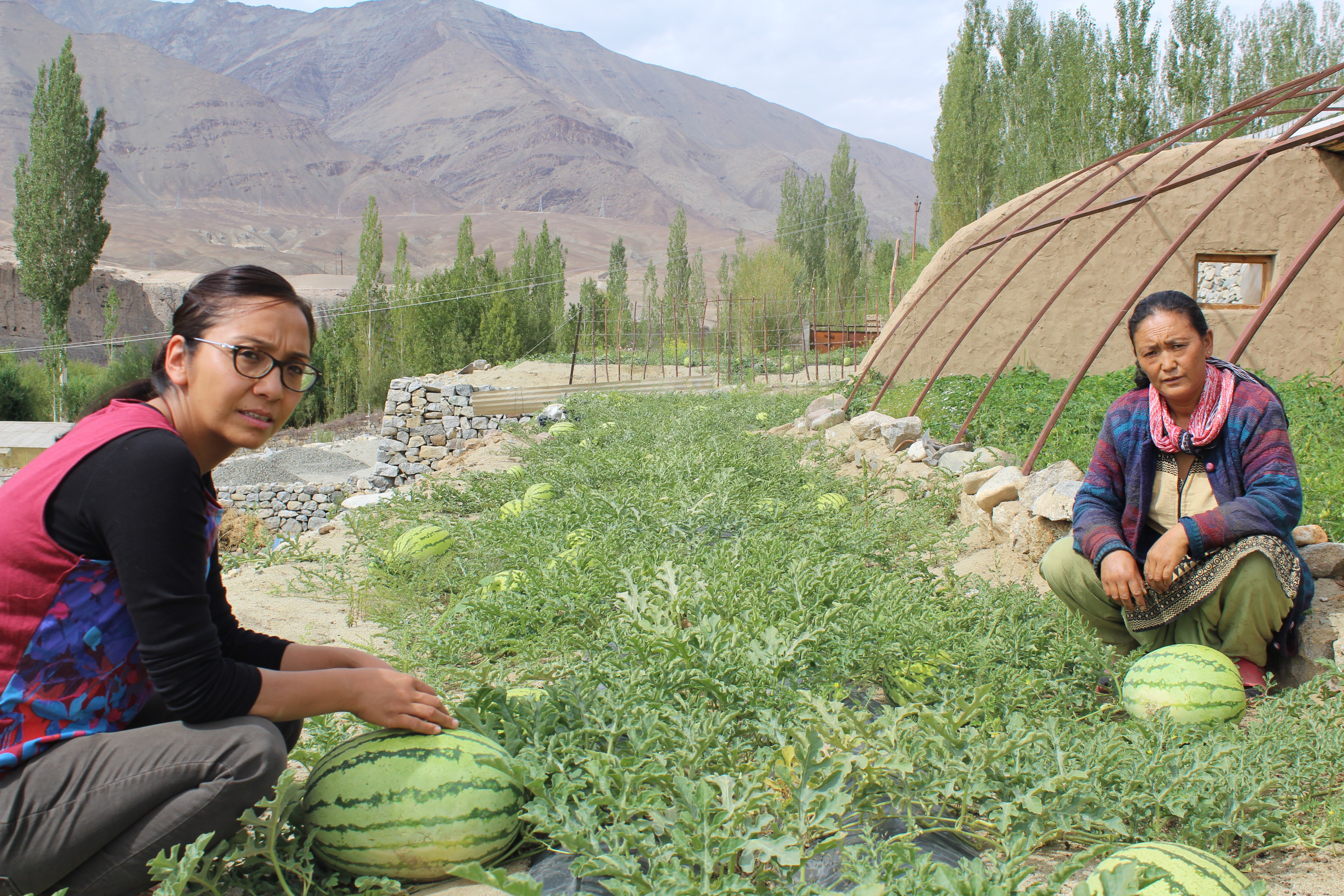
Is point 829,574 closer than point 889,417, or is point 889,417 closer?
point 829,574

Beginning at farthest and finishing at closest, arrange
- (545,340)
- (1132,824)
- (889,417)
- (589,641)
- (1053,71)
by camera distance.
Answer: (545,340), (1053,71), (889,417), (589,641), (1132,824)

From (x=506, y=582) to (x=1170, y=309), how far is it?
304cm

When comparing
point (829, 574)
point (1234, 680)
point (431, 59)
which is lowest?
point (1234, 680)

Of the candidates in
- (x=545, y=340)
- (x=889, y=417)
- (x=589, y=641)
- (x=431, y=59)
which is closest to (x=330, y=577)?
(x=589, y=641)

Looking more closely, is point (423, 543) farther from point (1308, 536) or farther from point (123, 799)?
point (1308, 536)

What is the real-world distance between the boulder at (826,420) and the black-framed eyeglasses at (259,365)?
24.9ft

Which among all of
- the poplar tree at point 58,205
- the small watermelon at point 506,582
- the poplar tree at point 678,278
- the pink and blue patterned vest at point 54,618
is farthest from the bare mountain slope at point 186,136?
the pink and blue patterned vest at point 54,618

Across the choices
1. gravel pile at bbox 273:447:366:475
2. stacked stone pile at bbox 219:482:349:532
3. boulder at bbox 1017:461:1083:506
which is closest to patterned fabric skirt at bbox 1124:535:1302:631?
boulder at bbox 1017:461:1083:506

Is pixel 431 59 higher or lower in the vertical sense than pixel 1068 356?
higher

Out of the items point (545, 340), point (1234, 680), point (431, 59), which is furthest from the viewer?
point (431, 59)

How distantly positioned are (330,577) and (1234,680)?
4.50 metres

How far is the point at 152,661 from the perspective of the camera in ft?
5.44

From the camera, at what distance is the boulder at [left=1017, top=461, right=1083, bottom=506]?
4.46m

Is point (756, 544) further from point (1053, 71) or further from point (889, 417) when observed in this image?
point (1053, 71)
